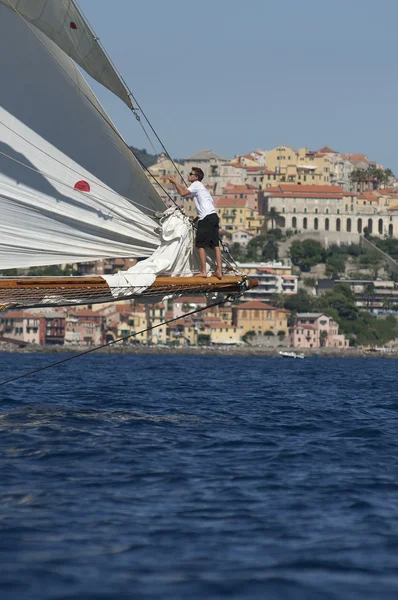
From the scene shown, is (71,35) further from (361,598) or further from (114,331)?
(114,331)

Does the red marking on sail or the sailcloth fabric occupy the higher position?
the red marking on sail

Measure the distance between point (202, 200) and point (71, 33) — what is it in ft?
10.0

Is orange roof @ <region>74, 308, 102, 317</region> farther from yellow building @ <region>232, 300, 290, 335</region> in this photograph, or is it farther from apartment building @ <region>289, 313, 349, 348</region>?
apartment building @ <region>289, 313, 349, 348</region>

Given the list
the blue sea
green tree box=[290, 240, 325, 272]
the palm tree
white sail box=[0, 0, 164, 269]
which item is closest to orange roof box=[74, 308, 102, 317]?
the palm tree

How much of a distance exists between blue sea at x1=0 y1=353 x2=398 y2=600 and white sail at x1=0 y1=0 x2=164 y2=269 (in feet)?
8.32

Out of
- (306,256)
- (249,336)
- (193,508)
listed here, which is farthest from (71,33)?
(306,256)

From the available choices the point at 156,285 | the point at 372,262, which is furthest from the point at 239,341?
the point at 156,285

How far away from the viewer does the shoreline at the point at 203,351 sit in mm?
141875

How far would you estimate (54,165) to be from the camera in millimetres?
16109

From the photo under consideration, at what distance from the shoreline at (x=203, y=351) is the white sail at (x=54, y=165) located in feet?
396

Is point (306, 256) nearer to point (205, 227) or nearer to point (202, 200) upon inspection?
point (205, 227)

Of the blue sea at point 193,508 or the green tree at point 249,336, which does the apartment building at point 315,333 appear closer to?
the green tree at point 249,336

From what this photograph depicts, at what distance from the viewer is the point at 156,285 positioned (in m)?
16.7

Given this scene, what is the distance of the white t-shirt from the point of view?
1664 cm
